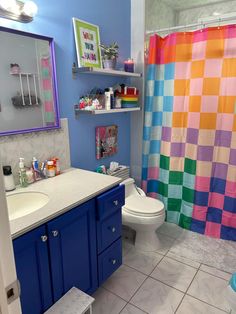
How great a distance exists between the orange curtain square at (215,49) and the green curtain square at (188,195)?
1.24 m

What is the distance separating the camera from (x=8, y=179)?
1.48m

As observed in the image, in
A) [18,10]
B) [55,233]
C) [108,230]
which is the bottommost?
[108,230]

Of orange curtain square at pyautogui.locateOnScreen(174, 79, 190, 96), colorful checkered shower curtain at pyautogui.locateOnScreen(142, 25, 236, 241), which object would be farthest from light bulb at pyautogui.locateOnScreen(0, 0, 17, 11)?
orange curtain square at pyautogui.locateOnScreen(174, 79, 190, 96)

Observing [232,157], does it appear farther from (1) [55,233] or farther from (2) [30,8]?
(2) [30,8]

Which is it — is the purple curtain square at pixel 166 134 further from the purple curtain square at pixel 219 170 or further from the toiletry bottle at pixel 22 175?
the toiletry bottle at pixel 22 175

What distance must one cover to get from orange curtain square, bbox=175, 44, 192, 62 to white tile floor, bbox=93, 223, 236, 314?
1.70 metres

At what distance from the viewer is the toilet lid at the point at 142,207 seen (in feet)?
6.54

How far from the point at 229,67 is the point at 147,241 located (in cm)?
166

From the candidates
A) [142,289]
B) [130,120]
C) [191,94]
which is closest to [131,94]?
[130,120]

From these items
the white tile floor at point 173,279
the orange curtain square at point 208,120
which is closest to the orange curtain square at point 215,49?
the orange curtain square at point 208,120

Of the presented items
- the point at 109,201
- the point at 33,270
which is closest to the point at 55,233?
the point at 33,270

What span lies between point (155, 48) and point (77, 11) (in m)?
0.82

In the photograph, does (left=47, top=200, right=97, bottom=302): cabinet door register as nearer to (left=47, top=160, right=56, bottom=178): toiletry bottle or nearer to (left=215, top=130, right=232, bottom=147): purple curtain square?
(left=47, top=160, right=56, bottom=178): toiletry bottle

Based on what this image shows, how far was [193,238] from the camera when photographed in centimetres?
236
